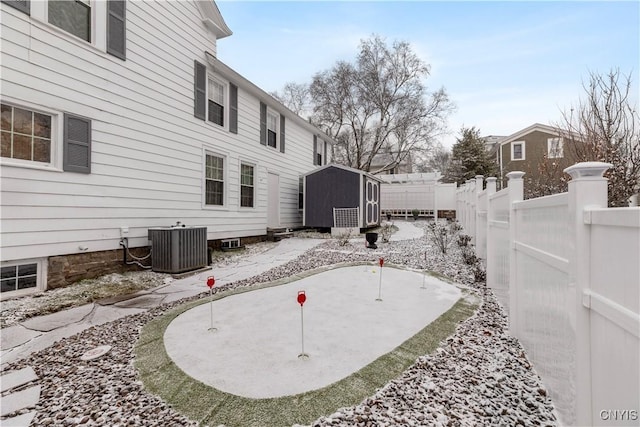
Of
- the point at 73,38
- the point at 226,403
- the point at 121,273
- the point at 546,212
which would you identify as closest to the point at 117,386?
the point at 226,403

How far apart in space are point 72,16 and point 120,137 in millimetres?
2024

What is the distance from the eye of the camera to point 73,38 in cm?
515

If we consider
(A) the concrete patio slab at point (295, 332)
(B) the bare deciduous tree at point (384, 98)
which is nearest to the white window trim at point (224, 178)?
(A) the concrete patio slab at point (295, 332)

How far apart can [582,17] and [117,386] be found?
33.9ft

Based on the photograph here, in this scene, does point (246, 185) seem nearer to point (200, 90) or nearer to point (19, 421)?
point (200, 90)

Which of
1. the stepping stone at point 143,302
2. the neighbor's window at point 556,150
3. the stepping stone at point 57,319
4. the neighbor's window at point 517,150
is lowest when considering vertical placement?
the stepping stone at point 57,319

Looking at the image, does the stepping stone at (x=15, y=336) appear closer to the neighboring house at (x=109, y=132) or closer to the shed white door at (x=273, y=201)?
the neighboring house at (x=109, y=132)

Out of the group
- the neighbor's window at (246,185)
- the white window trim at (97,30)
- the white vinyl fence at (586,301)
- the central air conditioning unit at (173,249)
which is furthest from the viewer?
the neighbor's window at (246,185)

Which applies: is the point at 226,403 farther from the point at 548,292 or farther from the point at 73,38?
the point at 73,38

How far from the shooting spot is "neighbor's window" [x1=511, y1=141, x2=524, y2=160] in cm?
2064

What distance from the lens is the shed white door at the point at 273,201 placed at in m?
11.2

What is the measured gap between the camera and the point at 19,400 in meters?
2.18

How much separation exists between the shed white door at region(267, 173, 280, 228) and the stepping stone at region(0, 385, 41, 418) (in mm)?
8943

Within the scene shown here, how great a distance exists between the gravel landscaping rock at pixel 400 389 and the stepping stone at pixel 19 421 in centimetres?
5
